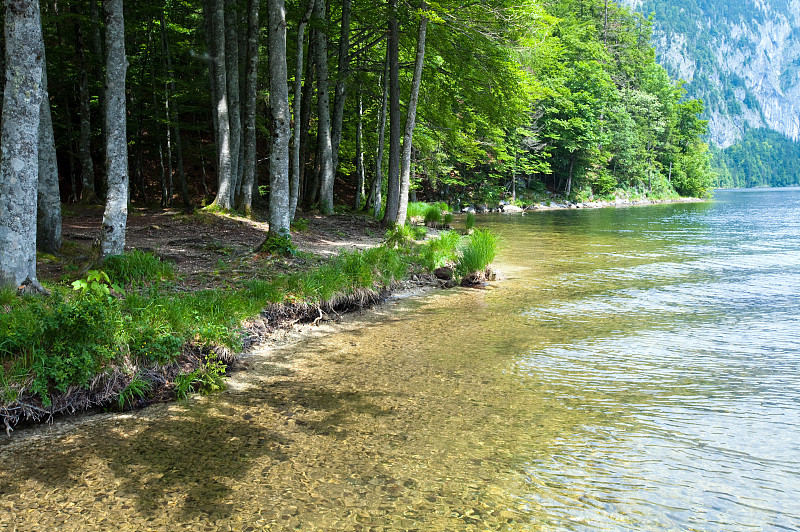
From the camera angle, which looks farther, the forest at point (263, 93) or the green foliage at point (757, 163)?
the green foliage at point (757, 163)

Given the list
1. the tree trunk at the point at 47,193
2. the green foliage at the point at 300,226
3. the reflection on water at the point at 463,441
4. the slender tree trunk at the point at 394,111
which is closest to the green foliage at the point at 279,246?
the reflection on water at the point at 463,441

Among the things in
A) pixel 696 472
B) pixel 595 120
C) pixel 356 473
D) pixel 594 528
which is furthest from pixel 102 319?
pixel 595 120

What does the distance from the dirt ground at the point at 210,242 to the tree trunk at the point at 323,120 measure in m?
0.89

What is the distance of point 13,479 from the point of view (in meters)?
3.49

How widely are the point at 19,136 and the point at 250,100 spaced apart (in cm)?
894

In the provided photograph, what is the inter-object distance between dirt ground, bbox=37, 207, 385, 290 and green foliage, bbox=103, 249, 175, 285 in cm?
31

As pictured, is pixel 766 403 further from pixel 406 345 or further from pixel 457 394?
pixel 406 345

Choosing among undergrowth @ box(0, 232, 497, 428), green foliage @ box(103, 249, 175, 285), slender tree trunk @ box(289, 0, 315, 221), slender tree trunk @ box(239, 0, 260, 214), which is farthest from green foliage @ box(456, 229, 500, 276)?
slender tree trunk @ box(239, 0, 260, 214)

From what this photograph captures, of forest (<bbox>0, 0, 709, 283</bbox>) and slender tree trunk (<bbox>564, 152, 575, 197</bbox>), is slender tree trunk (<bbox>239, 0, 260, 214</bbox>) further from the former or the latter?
slender tree trunk (<bbox>564, 152, 575, 197</bbox>)

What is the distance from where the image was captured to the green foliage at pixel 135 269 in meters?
6.89

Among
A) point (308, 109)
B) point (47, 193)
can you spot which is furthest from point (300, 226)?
point (47, 193)

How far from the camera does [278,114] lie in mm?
9477

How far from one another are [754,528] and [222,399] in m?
4.11

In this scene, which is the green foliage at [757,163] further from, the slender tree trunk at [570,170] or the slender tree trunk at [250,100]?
the slender tree trunk at [250,100]
